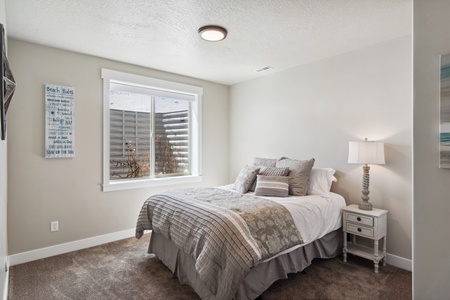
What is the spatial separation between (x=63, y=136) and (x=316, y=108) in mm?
3342

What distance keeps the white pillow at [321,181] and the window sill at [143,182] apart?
79.7 inches

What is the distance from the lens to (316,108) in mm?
3492

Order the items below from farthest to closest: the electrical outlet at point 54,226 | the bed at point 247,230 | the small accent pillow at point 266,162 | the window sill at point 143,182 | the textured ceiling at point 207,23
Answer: the small accent pillow at point 266,162
the window sill at point 143,182
the electrical outlet at point 54,226
the textured ceiling at point 207,23
the bed at point 247,230

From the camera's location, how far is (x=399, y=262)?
8.82ft

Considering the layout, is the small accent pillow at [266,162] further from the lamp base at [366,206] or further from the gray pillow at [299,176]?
the lamp base at [366,206]

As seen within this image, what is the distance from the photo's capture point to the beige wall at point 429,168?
1.75 m

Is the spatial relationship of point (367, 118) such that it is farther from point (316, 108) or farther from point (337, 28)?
point (337, 28)

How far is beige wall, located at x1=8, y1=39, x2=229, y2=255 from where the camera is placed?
2.79 meters

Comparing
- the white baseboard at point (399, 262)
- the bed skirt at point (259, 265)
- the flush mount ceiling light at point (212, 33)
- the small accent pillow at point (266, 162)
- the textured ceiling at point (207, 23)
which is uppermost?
the textured ceiling at point (207, 23)

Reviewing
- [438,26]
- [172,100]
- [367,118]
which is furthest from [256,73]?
[438,26]

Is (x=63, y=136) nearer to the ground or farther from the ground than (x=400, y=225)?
farther from the ground

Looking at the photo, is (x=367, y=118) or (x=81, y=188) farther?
(x=81, y=188)

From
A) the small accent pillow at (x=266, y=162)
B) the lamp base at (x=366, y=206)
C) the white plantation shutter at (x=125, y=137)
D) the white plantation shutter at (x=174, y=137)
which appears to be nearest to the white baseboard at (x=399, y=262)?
the lamp base at (x=366, y=206)

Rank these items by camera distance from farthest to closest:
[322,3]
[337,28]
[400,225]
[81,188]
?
1. [81,188]
2. [400,225]
3. [337,28]
4. [322,3]
